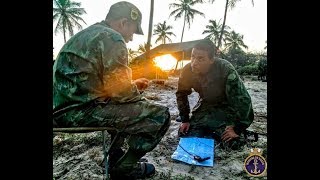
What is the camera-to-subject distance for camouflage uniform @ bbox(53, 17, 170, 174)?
2123 mm

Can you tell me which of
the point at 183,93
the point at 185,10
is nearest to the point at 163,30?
the point at 185,10

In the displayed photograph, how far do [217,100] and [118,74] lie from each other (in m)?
2.01

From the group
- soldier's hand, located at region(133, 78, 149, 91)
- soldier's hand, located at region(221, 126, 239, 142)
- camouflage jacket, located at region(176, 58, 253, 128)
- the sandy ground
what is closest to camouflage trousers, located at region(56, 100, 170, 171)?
soldier's hand, located at region(133, 78, 149, 91)

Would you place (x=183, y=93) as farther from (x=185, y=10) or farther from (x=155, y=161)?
A: (x=185, y=10)

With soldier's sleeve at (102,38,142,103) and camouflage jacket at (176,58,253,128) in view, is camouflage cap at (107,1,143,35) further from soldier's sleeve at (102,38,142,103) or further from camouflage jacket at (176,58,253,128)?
camouflage jacket at (176,58,253,128)

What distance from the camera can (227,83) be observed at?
342 cm

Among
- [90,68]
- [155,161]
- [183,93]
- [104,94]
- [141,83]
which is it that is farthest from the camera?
[183,93]

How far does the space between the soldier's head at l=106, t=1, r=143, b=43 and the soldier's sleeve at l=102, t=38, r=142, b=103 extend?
325 mm

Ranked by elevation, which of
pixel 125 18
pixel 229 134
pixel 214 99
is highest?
pixel 125 18

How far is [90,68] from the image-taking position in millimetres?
2121

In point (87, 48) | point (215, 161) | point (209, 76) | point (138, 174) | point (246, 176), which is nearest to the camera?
point (87, 48)
